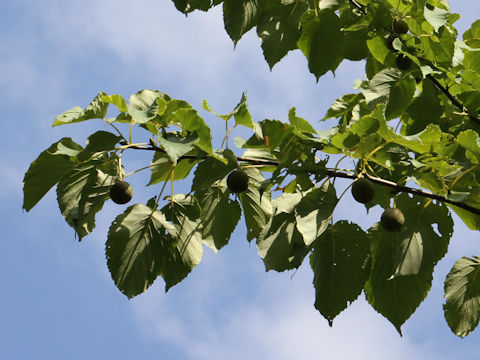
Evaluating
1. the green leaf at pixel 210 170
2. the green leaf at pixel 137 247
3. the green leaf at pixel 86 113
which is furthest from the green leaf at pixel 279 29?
the green leaf at pixel 137 247

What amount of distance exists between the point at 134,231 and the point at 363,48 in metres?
1.84

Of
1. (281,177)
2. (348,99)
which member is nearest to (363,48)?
(348,99)

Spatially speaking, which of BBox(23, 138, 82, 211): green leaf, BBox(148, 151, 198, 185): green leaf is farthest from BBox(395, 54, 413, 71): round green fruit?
BBox(23, 138, 82, 211): green leaf

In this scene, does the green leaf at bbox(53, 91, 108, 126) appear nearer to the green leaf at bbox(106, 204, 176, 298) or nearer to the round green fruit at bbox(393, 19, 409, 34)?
the green leaf at bbox(106, 204, 176, 298)

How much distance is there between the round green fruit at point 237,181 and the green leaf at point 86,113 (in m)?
0.67

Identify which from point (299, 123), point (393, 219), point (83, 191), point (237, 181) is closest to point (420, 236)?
point (393, 219)

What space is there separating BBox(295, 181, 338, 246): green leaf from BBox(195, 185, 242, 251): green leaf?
0.44 metres

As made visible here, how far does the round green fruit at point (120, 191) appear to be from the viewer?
110 inches

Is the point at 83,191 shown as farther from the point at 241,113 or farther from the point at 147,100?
the point at 241,113

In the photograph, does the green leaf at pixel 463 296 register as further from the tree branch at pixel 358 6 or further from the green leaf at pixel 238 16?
the green leaf at pixel 238 16

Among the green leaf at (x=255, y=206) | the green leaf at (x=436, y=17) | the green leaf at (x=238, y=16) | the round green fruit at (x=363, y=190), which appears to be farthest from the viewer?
the green leaf at (x=238, y=16)

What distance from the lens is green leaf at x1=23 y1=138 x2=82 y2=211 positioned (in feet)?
9.05

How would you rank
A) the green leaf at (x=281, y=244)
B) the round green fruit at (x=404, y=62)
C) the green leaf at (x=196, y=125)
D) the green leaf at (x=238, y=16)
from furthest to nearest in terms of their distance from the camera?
the round green fruit at (x=404, y=62)
the green leaf at (x=238, y=16)
the green leaf at (x=281, y=244)
the green leaf at (x=196, y=125)

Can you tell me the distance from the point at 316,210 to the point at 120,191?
955 mm
